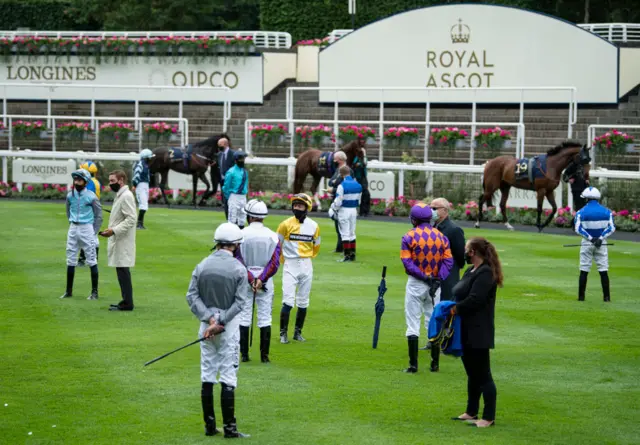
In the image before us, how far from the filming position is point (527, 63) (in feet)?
112

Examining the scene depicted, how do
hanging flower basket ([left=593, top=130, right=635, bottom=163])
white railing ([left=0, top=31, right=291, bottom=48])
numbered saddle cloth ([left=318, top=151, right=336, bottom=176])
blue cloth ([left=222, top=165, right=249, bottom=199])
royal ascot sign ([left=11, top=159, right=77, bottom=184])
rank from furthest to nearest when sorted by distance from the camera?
white railing ([left=0, top=31, right=291, bottom=48])
royal ascot sign ([left=11, top=159, right=77, bottom=184])
hanging flower basket ([left=593, top=130, right=635, bottom=163])
numbered saddle cloth ([left=318, top=151, right=336, bottom=176])
blue cloth ([left=222, top=165, right=249, bottom=199])

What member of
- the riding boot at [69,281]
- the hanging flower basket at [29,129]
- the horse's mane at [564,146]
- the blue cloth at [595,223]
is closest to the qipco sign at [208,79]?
the hanging flower basket at [29,129]

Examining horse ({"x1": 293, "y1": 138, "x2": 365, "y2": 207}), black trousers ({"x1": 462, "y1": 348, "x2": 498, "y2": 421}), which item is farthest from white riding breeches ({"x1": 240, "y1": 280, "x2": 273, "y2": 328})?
horse ({"x1": 293, "y1": 138, "x2": 365, "y2": 207})

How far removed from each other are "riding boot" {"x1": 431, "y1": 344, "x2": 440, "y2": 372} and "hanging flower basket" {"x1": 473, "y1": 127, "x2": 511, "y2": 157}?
61.7 feet

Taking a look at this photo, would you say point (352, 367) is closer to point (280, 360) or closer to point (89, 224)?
point (280, 360)

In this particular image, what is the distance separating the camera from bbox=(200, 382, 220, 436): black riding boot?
9.21 m

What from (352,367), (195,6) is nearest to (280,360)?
(352,367)

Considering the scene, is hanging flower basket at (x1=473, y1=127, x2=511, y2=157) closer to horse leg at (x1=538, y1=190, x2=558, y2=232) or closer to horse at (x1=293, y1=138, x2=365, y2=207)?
horse at (x1=293, y1=138, x2=365, y2=207)

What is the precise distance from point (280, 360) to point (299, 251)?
1.30 meters

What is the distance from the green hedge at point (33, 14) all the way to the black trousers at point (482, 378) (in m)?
46.2

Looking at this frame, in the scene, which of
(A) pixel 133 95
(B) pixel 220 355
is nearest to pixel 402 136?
(A) pixel 133 95

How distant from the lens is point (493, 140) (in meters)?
30.3

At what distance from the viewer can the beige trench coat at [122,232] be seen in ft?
48.8

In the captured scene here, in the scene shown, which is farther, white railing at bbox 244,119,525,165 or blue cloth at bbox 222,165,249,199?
white railing at bbox 244,119,525,165
